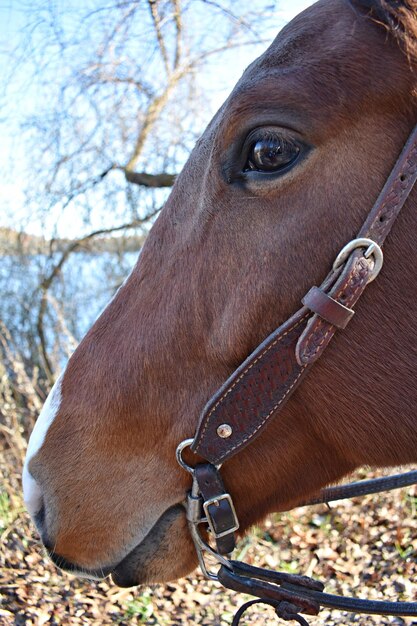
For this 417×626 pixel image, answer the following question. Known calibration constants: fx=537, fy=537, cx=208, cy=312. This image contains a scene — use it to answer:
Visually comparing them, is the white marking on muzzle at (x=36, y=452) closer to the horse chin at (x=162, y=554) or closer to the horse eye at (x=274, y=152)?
the horse chin at (x=162, y=554)

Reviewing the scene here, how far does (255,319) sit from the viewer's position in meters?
1.52

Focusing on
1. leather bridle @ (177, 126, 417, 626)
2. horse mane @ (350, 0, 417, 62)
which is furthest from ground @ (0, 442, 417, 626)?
horse mane @ (350, 0, 417, 62)

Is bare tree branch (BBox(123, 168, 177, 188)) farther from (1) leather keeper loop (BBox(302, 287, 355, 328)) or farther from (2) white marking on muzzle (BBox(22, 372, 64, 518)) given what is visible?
(1) leather keeper loop (BBox(302, 287, 355, 328))

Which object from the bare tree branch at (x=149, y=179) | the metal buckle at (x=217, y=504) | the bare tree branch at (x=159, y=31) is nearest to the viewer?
the metal buckle at (x=217, y=504)

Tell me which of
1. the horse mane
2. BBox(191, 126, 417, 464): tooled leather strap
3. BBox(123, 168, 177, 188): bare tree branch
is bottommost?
BBox(191, 126, 417, 464): tooled leather strap

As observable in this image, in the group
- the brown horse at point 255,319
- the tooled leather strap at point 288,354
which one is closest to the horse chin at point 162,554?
the brown horse at point 255,319

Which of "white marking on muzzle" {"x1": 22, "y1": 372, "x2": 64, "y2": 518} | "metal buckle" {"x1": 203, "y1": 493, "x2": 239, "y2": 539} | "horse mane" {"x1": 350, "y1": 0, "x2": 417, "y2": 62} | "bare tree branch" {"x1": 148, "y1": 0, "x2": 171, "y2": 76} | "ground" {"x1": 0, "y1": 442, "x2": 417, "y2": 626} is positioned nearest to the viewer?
"horse mane" {"x1": 350, "y1": 0, "x2": 417, "y2": 62}

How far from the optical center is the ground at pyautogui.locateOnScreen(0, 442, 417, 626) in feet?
11.0

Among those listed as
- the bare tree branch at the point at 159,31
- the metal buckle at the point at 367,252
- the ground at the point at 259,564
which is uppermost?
the bare tree branch at the point at 159,31

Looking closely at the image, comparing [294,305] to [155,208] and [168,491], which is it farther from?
[155,208]

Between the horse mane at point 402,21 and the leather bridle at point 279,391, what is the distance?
221mm

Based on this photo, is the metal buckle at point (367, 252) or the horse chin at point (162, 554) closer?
the metal buckle at point (367, 252)

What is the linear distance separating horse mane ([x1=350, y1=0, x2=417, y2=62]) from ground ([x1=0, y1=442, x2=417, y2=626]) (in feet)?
10.6

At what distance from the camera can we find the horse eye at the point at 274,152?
57.9 inches
